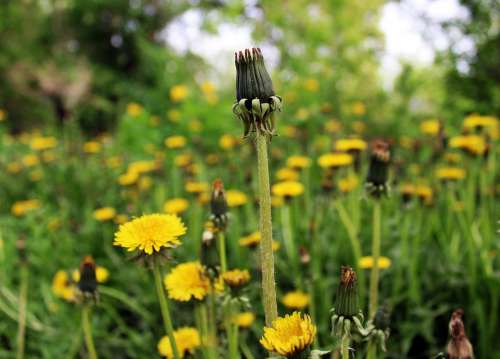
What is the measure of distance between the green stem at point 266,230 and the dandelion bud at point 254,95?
22 mm

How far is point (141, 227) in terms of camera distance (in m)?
0.92

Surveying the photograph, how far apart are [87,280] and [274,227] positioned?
1.03m

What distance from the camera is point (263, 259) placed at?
2.62 ft

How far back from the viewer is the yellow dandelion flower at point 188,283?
1035mm

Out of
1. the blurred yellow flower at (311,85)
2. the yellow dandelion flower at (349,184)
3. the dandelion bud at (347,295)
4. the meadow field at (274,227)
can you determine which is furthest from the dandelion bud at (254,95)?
the blurred yellow flower at (311,85)

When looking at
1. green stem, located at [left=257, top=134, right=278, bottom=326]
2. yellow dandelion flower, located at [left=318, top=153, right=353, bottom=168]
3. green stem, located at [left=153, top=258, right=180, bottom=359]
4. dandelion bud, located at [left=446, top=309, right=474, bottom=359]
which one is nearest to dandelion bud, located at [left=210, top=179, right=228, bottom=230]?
green stem, located at [left=153, top=258, right=180, bottom=359]

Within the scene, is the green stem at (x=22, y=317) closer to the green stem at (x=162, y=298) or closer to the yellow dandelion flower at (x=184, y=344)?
the yellow dandelion flower at (x=184, y=344)

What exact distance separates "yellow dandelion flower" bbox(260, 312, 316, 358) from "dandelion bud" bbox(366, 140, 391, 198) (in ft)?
1.91

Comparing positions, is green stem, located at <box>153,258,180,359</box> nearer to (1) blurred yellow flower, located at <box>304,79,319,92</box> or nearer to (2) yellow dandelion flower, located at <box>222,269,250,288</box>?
(2) yellow dandelion flower, located at <box>222,269,250,288</box>

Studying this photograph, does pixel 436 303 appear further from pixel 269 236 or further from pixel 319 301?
pixel 269 236

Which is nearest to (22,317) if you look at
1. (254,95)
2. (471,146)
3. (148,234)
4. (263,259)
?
(148,234)

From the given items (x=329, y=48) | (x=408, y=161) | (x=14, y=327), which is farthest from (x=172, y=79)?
(x=14, y=327)

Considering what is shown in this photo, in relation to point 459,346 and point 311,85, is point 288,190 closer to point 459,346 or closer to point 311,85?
point 459,346

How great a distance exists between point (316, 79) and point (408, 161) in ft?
5.22
